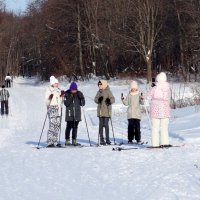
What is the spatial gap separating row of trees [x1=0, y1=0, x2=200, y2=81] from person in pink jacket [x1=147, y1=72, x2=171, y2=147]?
27959mm

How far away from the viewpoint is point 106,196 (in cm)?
741

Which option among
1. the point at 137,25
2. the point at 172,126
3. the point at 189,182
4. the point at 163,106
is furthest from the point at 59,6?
the point at 189,182

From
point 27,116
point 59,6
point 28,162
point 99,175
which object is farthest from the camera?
point 59,6

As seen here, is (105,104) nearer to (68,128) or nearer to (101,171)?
(68,128)

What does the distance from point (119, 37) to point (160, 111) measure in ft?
117

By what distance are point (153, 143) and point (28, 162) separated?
3085 mm

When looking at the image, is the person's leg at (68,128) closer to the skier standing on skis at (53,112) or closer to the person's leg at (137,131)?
the skier standing on skis at (53,112)

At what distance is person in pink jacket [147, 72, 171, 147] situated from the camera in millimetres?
12000

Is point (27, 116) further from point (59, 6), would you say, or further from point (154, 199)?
point (59, 6)

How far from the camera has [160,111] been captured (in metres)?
12.0

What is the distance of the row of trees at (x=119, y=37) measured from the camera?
44.9m

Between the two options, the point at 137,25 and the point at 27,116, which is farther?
the point at 137,25

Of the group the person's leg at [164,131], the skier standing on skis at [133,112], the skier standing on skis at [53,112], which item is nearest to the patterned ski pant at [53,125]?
the skier standing on skis at [53,112]

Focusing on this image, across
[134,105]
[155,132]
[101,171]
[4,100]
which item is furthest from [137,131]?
[4,100]
